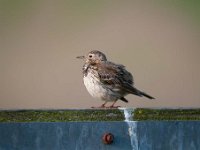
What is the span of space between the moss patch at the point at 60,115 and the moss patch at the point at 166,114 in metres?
0.22

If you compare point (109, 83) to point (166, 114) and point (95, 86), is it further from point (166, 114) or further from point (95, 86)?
point (166, 114)

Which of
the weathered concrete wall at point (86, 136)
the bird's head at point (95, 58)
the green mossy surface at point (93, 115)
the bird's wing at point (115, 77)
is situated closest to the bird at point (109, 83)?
the bird's wing at point (115, 77)

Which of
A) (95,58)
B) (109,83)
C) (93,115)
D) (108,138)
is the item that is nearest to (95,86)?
(109,83)

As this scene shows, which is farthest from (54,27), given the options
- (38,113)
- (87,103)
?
(38,113)

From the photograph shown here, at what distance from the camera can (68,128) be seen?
34.9 feet

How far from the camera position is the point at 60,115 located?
37.9ft

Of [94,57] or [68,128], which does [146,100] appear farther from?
[68,128]

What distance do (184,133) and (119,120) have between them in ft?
3.00

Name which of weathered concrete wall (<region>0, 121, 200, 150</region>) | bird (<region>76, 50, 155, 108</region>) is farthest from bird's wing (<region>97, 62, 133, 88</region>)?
weathered concrete wall (<region>0, 121, 200, 150</region>)

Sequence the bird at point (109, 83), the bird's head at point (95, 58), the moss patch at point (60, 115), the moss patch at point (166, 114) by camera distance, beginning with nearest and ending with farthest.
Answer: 1. the moss patch at point (60, 115)
2. the moss patch at point (166, 114)
3. the bird at point (109, 83)
4. the bird's head at point (95, 58)

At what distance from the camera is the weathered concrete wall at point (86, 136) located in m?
10.6

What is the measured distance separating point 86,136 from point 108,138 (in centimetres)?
23

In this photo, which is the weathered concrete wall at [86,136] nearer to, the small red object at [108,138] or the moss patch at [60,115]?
the small red object at [108,138]

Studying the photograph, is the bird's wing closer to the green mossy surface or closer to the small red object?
the green mossy surface
